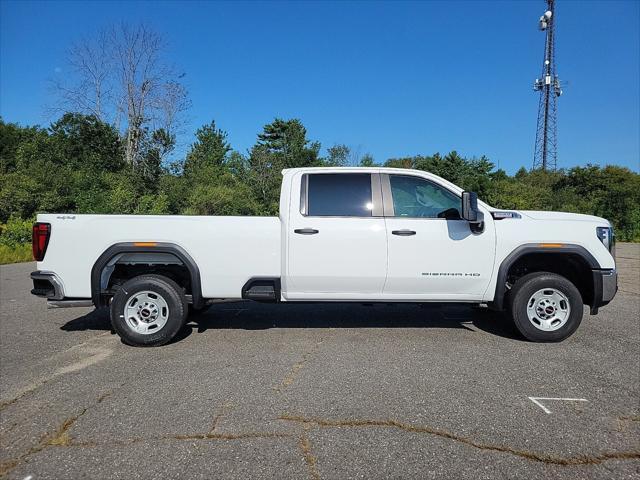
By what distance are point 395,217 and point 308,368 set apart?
6.56 feet

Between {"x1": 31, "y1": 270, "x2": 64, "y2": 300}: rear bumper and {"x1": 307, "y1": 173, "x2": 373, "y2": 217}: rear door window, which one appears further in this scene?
{"x1": 307, "y1": 173, "x2": 373, "y2": 217}: rear door window

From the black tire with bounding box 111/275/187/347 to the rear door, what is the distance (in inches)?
49.0

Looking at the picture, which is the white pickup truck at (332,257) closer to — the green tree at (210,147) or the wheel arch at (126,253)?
the wheel arch at (126,253)

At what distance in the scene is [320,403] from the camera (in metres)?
3.51

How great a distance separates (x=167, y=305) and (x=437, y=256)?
10.4ft

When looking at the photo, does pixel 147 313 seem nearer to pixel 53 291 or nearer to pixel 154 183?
pixel 53 291

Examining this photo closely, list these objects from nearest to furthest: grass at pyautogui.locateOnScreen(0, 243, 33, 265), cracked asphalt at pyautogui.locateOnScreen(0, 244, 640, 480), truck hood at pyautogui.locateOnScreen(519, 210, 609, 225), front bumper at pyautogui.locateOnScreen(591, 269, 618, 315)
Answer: cracked asphalt at pyautogui.locateOnScreen(0, 244, 640, 480)
front bumper at pyautogui.locateOnScreen(591, 269, 618, 315)
truck hood at pyautogui.locateOnScreen(519, 210, 609, 225)
grass at pyautogui.locateOnScreen(0, 243, 33, 265)

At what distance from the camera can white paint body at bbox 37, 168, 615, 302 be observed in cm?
493

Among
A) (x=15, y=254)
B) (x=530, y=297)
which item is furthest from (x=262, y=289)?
(x=15, y=254)

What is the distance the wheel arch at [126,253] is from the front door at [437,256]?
2.23m

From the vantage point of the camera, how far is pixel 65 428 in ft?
10.2

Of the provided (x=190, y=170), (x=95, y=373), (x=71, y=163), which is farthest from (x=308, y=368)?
(x=190, y=170)

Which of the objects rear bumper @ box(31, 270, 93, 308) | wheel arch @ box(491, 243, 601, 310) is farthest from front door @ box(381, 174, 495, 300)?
rear bumper @ box(31, 270, 93, 308)

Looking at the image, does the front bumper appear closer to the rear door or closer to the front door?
the front door
